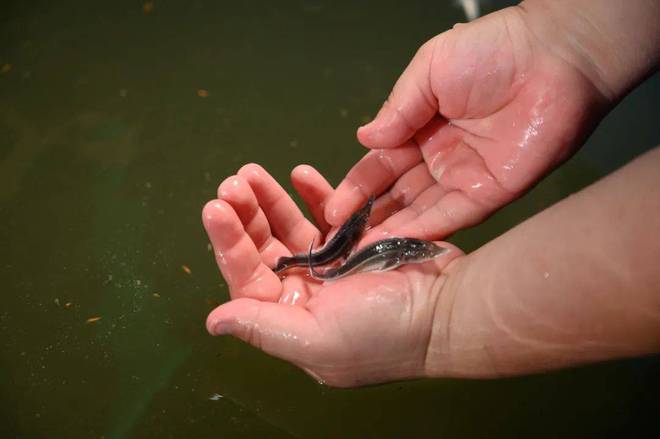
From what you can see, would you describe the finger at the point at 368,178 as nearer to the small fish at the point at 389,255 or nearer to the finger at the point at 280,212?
the finger at the point at 280,212

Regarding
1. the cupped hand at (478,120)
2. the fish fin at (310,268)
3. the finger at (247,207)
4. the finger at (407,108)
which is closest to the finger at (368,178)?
the cupped hand at (478,120)

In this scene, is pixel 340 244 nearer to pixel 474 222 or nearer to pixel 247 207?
pixel 247 207

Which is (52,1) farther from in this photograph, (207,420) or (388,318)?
(388,318)

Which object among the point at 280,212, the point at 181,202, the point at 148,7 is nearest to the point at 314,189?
the point at 280,212

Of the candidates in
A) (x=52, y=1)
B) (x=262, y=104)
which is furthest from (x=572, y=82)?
(x=52, y=1)

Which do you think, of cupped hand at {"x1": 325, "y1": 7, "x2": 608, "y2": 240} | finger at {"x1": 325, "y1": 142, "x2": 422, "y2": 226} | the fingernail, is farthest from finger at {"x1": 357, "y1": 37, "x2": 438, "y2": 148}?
the fingernail

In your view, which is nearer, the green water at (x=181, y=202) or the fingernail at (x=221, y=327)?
the fingernail at (x=221, y=327)

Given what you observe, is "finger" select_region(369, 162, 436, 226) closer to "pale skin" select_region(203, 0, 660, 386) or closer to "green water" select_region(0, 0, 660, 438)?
"pale skin" select_region(203, 0, 660, 386)
